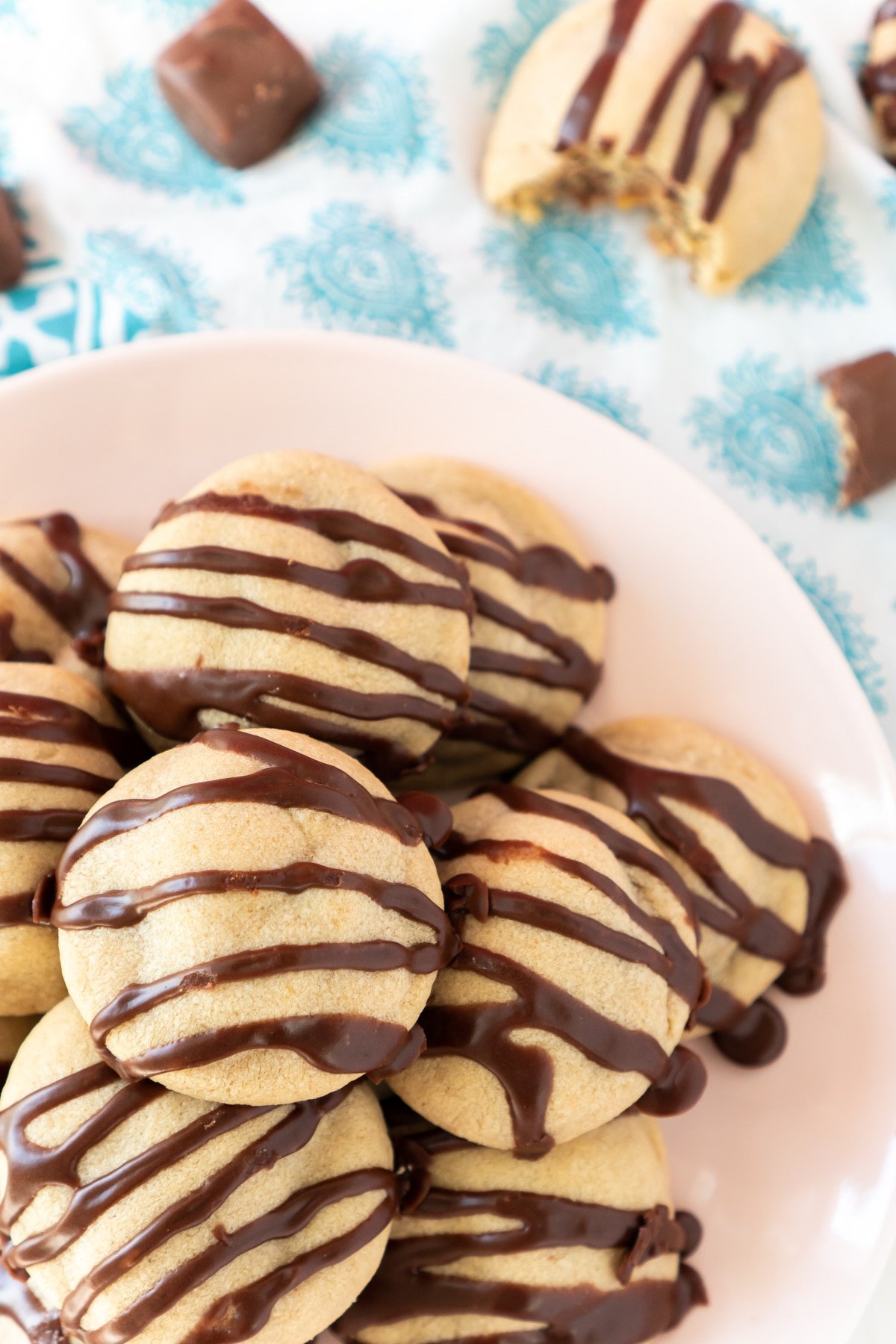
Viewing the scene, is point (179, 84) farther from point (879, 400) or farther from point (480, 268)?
point (879, 400)

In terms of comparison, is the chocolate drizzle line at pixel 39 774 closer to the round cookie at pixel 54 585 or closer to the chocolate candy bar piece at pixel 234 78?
the round cookie at pixel 54 585

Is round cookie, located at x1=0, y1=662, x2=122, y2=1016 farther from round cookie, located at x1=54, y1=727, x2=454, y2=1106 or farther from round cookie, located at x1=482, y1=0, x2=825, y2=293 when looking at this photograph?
round cookie, located at x1=482, y1=0, x2=825, y2=293

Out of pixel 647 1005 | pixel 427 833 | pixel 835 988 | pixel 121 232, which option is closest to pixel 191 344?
pixel 121 232

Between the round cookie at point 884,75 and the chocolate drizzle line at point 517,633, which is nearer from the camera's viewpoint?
the chocolate drizzle line at point 517,633

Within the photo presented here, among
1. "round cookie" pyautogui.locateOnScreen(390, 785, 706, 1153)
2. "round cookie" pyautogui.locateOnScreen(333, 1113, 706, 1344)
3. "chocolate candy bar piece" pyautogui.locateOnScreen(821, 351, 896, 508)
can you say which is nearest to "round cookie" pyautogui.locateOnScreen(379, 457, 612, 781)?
"round cookie" pyautogui.locateOnScreen(390, 785, 706, 1153)

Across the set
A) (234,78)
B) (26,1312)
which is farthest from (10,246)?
(26,1312)

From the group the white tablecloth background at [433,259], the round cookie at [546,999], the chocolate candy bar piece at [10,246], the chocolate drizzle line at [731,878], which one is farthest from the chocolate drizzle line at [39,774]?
the chocolate candy bar piece at [10,246]
